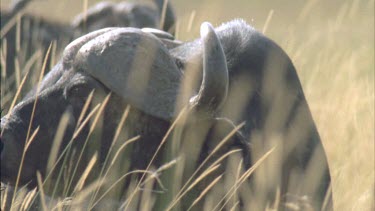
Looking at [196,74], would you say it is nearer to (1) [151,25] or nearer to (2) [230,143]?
(2) [230,143]

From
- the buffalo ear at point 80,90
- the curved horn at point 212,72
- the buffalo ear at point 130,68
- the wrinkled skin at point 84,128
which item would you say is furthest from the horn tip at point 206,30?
the buffalo ear at point 80,90

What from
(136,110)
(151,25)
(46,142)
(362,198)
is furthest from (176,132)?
(151,25)

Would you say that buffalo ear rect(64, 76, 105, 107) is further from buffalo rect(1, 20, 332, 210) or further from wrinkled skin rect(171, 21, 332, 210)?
wrinkled skin rect(171, 21, 332, 210)

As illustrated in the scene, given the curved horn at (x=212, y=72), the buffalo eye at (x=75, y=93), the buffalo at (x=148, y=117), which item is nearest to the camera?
the curved horn at (x=212, y=72)

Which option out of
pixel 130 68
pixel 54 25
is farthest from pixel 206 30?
pixel 54 25

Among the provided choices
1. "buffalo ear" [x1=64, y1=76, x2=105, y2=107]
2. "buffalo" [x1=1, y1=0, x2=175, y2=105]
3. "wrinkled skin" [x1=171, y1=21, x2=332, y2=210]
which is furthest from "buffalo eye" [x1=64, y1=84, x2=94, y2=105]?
"buffalo" [x1=1, y1=0, x2=175, y2=105]

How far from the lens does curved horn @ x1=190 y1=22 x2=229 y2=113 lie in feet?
13.9

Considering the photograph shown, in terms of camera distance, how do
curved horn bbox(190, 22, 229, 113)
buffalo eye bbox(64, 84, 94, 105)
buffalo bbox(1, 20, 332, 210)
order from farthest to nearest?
buffalo eye bbox(64, 84, 94, 105) < buffalo bbox(1, 20, 332, 210) < curved horn bbox(190, 22, 229, 113)

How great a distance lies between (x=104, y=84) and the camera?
4707 millimetres

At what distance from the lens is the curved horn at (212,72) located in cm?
423

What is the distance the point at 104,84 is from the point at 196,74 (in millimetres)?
433

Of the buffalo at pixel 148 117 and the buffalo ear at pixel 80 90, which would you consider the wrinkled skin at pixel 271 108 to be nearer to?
the buffalo at pixel 148 117

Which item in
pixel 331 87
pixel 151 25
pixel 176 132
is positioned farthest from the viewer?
pixel 151 25

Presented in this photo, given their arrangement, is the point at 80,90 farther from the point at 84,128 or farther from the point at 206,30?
the point at 206,30
